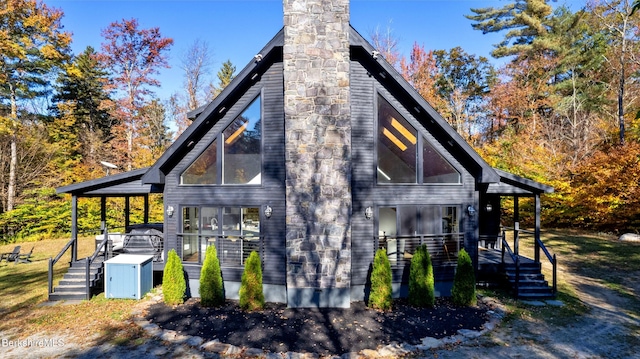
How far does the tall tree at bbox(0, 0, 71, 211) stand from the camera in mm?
19013

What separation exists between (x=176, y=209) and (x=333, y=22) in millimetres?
6990

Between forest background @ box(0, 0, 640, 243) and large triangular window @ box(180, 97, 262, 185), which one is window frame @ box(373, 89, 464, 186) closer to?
large triangular window @ box(180, 97, 262, 185)

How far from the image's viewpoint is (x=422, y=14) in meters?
18.7

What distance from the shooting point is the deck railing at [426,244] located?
28.8ft

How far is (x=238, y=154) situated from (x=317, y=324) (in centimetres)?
503

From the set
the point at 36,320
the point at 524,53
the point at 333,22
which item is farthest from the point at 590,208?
the point at 36,320

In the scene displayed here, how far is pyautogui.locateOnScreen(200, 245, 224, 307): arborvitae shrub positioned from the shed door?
225cm

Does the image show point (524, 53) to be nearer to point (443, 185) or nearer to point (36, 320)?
point (443, 185)

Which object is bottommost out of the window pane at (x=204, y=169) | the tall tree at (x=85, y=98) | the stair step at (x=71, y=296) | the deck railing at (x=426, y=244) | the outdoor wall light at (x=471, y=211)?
the stair step at (x=71, y=296)

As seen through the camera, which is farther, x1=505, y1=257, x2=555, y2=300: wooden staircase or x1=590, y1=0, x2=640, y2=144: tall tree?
x1=590, y1=0, x2=640, y2=144: tall tree

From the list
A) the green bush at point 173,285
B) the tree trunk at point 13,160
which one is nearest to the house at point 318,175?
the green bush at point 173,285

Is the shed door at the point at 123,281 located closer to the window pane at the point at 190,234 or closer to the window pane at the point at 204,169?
the window pane at the point at 190,234

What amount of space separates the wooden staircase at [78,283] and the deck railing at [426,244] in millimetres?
8422

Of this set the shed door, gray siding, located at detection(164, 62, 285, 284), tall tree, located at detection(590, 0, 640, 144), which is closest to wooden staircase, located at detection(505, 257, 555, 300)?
gray siding, located at detection(164, 62, 285, 284)
